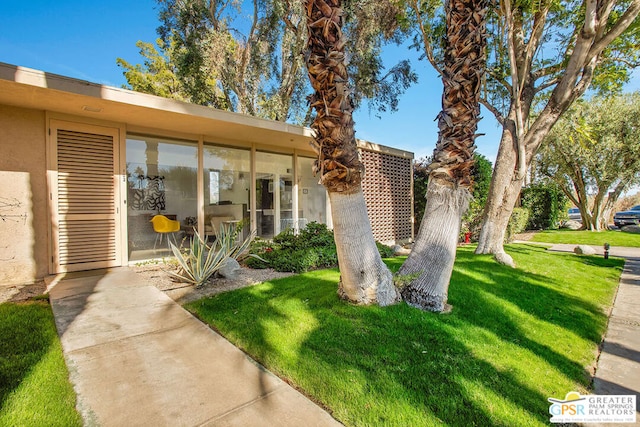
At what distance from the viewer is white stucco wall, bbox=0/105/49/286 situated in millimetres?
5105

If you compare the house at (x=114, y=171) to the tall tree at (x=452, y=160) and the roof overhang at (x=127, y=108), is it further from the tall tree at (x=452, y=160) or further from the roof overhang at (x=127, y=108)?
the tall tree at (x=452, y=160)

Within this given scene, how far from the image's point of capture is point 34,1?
10156 millimetres

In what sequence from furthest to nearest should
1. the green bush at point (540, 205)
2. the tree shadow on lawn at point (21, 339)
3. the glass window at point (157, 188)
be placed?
the green bush at point (540, 205)
the glass window at point (157, 188)
the tree shadow on lawn at point (21, 339)

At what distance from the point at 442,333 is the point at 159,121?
6.34 metres

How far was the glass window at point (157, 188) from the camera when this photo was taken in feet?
21.5

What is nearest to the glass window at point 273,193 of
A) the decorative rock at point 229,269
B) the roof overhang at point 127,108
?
the roof overhang at point 127,108

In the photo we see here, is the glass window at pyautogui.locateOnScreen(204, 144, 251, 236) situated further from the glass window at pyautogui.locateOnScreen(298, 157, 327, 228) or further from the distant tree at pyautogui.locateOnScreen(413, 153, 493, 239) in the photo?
the distant tree at pyautogui.locateOnScreen(413, 153, 493, 239)

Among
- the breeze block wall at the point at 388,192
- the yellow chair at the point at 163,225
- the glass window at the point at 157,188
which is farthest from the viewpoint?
the breeze block wall at the point at 388,192

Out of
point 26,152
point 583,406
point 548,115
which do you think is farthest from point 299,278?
point 548,115

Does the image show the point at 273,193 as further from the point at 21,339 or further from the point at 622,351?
the point at 622,351

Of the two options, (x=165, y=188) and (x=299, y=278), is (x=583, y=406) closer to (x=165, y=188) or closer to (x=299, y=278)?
(x=299, y=278)

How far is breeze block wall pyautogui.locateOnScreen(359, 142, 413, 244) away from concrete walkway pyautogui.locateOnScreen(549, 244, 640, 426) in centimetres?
597

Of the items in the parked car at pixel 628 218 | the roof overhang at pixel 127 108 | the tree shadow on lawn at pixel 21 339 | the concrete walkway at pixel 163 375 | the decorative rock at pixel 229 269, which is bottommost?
the concrete walkway at pixel 163 375

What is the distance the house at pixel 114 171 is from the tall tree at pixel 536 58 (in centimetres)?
491
